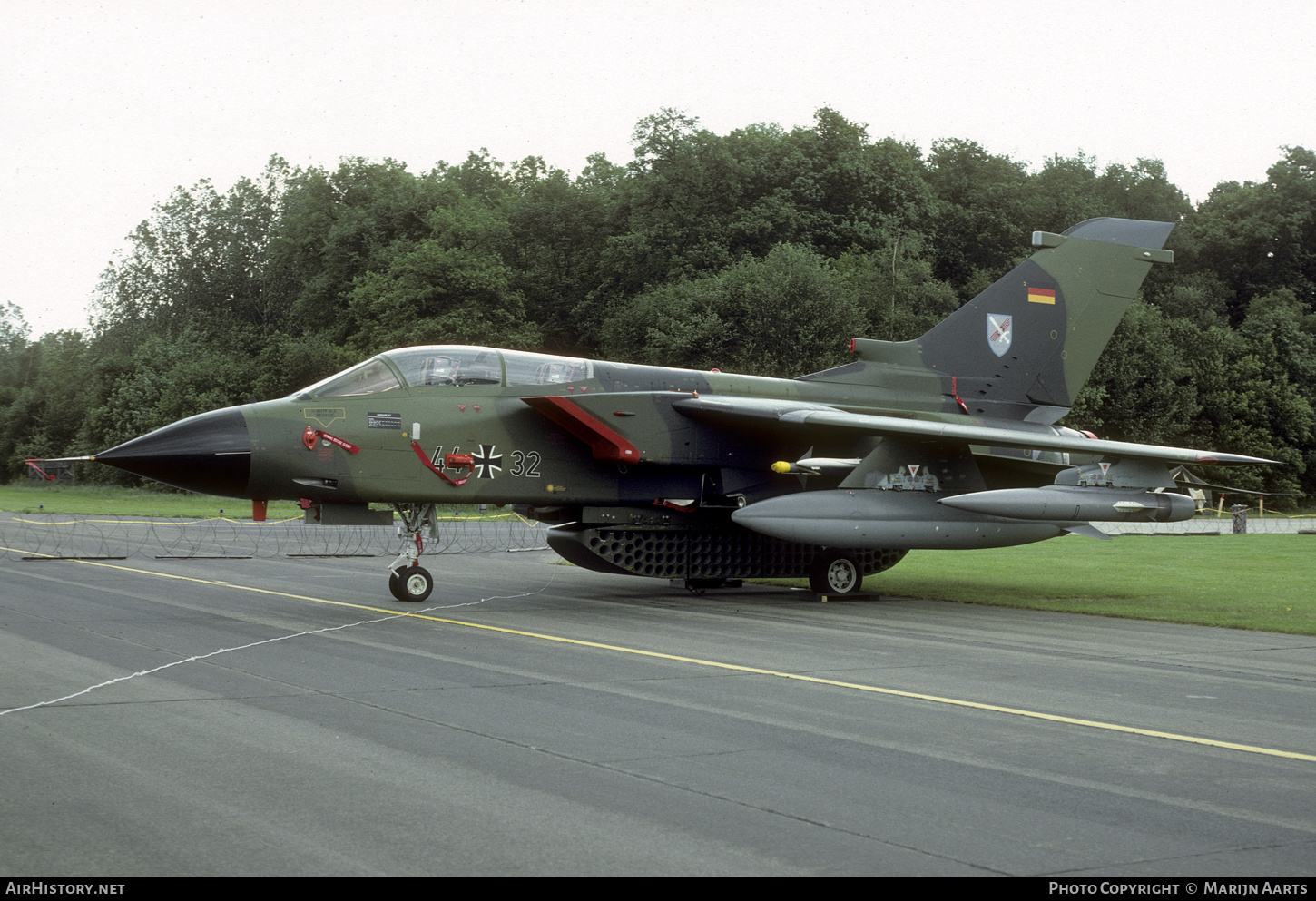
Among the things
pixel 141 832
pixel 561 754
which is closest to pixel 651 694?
pixel 561 754

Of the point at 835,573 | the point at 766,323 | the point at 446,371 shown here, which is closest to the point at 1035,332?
the point at 835,573

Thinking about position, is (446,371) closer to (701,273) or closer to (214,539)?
(214,539)

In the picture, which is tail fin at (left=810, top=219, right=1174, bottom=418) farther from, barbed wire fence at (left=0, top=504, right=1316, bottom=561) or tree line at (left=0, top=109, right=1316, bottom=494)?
tree line at (left=0, top=109, right=1316, bottom=494)

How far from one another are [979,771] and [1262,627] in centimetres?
838

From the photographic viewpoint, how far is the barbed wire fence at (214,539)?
22938 millimetres

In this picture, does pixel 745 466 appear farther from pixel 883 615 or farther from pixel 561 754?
pixel 561 754

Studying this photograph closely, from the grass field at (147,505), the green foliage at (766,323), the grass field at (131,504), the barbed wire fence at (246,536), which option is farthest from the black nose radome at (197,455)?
the green foliage at (766,323)

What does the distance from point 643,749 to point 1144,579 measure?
593 inches

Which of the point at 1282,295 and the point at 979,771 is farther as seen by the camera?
the point at 1282,295

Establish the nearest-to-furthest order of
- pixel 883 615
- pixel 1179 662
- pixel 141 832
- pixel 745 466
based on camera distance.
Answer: pixel 141 832, pixel 1179 662, pixel 883 615, pixel 745 466

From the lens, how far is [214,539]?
2759cm

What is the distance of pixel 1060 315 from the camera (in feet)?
58.0

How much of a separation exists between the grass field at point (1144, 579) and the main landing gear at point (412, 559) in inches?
280

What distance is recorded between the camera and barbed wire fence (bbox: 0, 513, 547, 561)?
22.9 meters
